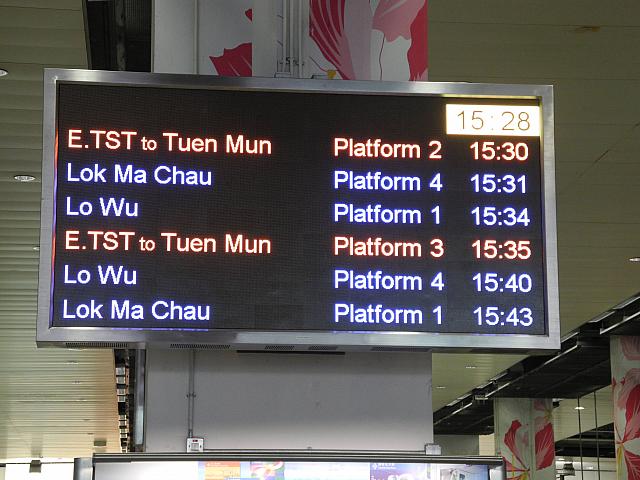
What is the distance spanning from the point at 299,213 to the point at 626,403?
47.0ft

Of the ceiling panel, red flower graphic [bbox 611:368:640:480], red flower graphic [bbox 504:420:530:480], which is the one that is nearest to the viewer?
the ceiling panel

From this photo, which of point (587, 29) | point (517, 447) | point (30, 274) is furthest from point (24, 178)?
point (517, 447)

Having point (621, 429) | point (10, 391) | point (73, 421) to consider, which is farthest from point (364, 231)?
point (73, 421)

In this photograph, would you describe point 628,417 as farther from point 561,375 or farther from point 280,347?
point 280,347

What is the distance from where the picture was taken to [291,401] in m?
5.07

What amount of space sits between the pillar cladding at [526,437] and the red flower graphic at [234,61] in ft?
64.2

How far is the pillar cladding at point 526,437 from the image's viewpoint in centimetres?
2402

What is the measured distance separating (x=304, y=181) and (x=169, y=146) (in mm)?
534

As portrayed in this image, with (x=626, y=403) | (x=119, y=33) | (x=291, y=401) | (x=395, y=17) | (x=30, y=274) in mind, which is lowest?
(x=291, y=401)

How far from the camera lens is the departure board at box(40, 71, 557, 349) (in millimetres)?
4406

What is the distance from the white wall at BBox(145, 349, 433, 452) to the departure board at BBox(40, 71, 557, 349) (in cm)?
70

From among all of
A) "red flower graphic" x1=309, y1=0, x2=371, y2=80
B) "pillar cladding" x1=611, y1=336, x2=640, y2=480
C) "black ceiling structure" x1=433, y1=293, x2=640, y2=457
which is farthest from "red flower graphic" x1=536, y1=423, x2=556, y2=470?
"red flower graphic" x1=309, y1=0, x2=371, y2=80

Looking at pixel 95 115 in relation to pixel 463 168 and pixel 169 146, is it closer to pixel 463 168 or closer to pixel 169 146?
pixel 169 146

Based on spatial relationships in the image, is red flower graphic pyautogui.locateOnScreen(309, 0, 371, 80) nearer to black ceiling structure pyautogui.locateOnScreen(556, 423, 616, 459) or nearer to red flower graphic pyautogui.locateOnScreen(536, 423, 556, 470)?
red flower graphic pyautogui.locateOnScreen(536, 423, 556, 470)
